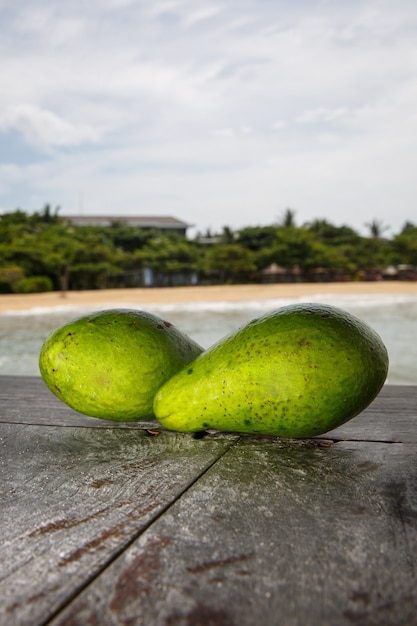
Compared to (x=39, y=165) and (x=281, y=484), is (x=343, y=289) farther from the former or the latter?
(x=281, y=484)

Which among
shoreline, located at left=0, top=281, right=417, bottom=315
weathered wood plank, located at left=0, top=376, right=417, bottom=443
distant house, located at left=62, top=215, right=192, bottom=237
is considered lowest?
shoreline, located at left=0, top=281, right=417, bottom=315

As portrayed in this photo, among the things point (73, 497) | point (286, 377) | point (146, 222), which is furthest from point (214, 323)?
point (146, 222)

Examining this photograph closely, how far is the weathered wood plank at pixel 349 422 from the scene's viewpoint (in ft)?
2.96

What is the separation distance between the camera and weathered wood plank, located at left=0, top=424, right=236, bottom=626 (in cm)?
44

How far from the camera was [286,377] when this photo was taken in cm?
73

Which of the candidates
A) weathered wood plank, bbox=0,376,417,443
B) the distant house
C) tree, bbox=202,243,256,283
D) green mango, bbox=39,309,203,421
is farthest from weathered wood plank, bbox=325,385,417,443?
the distant house

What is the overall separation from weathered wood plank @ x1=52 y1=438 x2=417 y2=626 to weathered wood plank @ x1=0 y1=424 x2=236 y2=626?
0.03 metres

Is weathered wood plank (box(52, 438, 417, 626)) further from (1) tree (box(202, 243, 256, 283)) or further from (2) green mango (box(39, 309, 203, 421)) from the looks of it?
(1) tree (box(202, 243, 256, 283))

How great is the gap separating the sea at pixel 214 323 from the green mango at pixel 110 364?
3638 millimetres

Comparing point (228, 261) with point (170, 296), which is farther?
point (228, 261)

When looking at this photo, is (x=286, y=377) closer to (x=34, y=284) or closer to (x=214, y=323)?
(x=214, y=323)

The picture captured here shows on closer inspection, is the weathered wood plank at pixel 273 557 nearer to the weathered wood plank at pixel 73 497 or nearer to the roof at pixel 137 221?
the weathered wood plank at pixel 73 497

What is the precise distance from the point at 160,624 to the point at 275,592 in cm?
9

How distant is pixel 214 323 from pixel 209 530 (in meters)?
15.9
